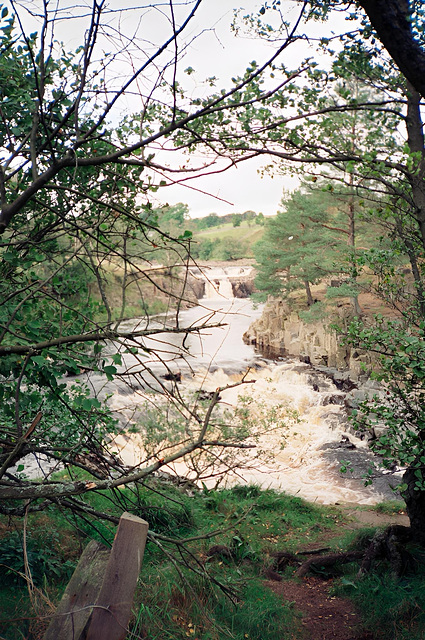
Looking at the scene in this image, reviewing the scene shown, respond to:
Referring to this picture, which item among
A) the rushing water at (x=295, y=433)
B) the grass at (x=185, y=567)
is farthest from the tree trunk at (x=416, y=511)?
the rushing water at (x=295, y=433)

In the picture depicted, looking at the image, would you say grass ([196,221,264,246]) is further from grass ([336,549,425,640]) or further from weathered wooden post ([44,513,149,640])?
weathered wooden post ([44,513,149,640])

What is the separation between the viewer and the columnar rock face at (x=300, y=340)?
1999cm

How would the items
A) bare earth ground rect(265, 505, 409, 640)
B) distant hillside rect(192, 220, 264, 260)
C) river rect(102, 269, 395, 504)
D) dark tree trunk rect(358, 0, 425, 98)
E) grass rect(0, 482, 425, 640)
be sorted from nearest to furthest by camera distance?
dark tree trunk rect(358, 0, 425, 98)
grass rect(0, 482, 425, 640)
bare earth ground rect(265, 505, 409, 640)
river rect(102, 269, 395, 504)
distant hillside rect(192, 220, 264, 260)

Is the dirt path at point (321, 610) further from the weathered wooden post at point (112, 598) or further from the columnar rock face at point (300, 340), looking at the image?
the columnar rock face at point (300, 340)

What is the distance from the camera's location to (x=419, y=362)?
3.61 m

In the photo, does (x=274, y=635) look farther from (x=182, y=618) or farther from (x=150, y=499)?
(x=150, y=499)

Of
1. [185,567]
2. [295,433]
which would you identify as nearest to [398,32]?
[185,567]

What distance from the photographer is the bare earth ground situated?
400cm

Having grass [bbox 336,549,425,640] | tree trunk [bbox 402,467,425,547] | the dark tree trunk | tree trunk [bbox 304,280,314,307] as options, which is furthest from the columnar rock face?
the dark tree trunk

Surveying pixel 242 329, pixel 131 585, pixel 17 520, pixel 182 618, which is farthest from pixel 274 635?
pixel 242 329

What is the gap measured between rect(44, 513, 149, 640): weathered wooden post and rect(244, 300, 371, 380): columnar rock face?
1689cm

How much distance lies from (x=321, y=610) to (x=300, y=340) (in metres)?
19.0

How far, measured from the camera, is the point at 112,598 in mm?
1727

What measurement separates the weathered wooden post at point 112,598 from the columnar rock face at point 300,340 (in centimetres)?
1689
